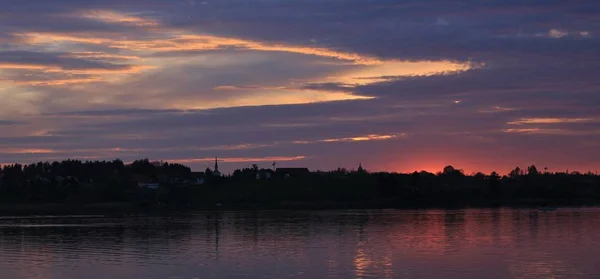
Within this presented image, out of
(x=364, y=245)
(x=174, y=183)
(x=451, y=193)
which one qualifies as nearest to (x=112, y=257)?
(x=364, y=245)

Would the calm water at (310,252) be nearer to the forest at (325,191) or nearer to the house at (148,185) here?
the forest at (325,191)

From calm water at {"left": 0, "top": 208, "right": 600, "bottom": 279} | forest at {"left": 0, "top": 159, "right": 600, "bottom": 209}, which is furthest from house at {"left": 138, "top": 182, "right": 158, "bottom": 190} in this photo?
calm water at {"left": 0, "top": 208, "right": 600, "bottom": 279}

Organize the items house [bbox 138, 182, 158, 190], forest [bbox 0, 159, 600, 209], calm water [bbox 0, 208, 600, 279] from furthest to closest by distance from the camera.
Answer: house [bbox 138, 182, 158, 190]
forest [bbox 0, 159, 600, 209]
calm water [bbox 0, 208, 600, 279]

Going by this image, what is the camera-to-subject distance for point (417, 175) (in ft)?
554

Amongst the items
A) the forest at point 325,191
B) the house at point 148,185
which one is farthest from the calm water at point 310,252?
the house at point 148,185

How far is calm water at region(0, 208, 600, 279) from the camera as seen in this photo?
127ft

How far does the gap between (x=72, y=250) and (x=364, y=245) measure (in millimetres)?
17351

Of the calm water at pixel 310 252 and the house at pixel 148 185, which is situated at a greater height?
the house at pixel 148 185

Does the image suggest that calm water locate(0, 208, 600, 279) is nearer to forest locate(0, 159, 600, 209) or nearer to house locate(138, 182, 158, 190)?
forest locate(0, 159, 600, 209)

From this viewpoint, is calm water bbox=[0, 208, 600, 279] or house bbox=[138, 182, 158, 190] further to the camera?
house bbox=[138, 182, 158, 190]

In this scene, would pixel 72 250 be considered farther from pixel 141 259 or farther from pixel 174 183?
pixel 174 183

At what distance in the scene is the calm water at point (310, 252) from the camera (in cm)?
3866

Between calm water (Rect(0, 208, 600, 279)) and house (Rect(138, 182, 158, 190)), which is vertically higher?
house (Rect(138, 182, 158, 190))

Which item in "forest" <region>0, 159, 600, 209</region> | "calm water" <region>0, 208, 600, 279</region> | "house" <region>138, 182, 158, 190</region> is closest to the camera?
"calm water" <region>0, 208, 600, 279</region>
